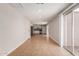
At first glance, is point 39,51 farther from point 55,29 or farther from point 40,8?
point 55,29


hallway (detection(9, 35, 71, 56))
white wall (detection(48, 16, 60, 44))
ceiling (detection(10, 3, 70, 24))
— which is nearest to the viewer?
ceiling (detection(10, 3, 70, 24))

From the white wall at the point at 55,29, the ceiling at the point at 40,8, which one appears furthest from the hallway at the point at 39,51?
the ceiling at the point at 40,8

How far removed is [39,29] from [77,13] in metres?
19.2

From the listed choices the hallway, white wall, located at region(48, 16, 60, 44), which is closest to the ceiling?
white wall, located at region(48, 16, 60, 44)

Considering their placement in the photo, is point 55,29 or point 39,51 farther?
point 55,29

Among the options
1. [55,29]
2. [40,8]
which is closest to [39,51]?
[40,8]

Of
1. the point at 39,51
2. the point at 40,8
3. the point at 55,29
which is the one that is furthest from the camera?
the point at 55,29

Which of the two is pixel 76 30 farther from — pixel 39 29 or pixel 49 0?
pixel 39 29

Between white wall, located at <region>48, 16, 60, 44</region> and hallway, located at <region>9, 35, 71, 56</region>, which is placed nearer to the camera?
hallway, located at <region>9, 35, 71, 56</region>

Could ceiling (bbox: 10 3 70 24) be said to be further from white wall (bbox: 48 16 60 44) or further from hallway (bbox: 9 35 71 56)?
hallway (bbox: 9 35 71 56)

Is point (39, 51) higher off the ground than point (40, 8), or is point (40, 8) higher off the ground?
point (40, 8)

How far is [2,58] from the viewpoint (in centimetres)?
137

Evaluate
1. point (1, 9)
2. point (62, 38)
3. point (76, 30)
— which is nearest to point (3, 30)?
point (1, 9)

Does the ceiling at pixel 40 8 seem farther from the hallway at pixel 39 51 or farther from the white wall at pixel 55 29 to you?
the hallway at pixel 39 51
